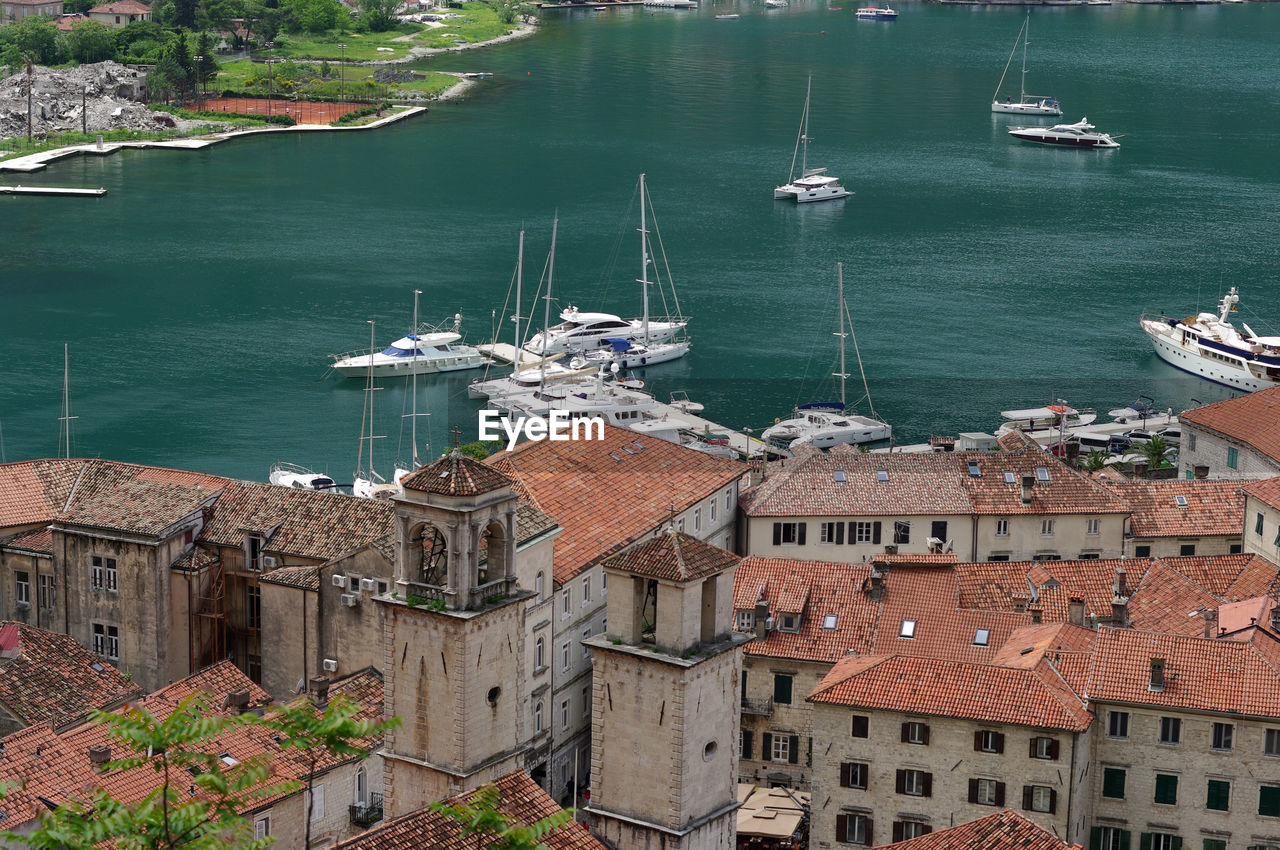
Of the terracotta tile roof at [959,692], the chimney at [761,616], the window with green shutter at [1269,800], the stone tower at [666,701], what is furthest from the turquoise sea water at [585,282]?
the stone tower at [666,701]

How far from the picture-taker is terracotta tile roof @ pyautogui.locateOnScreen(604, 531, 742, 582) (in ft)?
130

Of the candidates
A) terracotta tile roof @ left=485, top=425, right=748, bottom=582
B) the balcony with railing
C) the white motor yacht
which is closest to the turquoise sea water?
the white motor yacht

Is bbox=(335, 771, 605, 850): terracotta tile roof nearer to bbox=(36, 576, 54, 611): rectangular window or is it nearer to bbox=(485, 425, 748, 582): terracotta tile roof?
bbox=(485, 425, 748, 582): terracotta tile roof

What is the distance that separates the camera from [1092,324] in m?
140

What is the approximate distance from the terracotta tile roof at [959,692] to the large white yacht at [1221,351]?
74.1m

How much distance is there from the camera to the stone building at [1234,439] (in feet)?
267

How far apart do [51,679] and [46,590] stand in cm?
862

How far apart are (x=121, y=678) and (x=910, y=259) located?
356 ft

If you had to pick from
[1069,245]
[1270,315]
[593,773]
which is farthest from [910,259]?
[593,773]

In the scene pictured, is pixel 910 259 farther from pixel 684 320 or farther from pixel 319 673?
pixel 319 673

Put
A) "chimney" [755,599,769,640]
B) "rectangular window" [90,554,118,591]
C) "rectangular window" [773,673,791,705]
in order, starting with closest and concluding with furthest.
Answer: "rectangular window" [773,673,791,705]
"chimney" [755,599,769,640]
"rectangular window" [90,554,118,591]

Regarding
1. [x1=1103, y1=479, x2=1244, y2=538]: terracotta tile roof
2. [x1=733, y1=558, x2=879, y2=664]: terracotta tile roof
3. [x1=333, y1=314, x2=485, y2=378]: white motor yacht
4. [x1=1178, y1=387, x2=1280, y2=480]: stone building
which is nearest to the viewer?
[x1=733, y1=558, x2=879, y2=664]: terracotta tile roof

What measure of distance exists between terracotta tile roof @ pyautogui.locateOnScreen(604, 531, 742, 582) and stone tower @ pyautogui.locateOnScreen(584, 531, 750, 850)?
0.02 metres

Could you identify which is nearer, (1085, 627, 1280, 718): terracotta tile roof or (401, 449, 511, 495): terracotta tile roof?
(401, 449, 511, 495): terracotta tile roof
